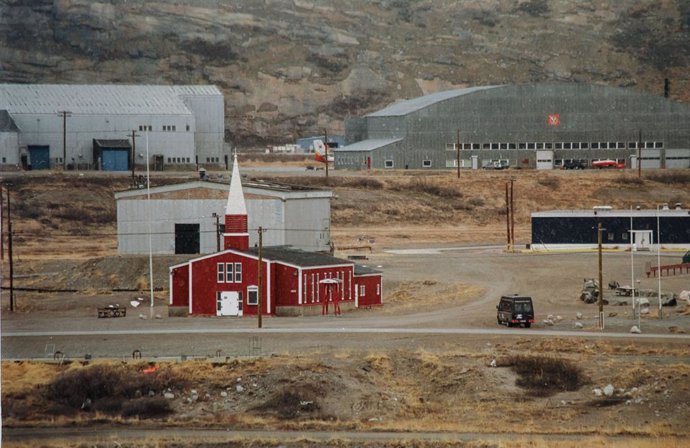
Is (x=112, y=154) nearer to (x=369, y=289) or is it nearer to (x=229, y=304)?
(x=369, y=289)

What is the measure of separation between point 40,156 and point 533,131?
4281 centimetres

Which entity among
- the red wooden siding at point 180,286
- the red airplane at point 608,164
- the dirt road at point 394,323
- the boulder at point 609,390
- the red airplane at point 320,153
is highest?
the red airplane at point 320,153

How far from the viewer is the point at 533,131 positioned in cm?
13362

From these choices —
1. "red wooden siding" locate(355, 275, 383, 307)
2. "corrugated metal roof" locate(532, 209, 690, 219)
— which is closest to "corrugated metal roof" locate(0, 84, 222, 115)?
"corrugated metal roof" locate(532, 209, 690, 219)

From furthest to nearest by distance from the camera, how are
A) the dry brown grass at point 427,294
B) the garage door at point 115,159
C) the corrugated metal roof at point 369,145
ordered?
1. the corrugated metal roof at point 369,145
2. the garage door at point 115,159
3. the dry brown grass at point 427,294

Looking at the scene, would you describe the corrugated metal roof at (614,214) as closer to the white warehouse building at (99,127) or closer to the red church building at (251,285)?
the red church building at (251,285)

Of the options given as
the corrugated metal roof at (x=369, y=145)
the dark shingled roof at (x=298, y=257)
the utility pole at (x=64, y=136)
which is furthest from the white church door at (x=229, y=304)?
the corrugated metal roof at (x=369, y=145)

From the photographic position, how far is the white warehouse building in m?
124

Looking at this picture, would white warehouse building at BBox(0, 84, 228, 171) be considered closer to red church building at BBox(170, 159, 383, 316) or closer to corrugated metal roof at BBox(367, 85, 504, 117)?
corrugated metal roof at BBox(367, 85, 504, 117)

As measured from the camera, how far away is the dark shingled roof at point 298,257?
223 feet

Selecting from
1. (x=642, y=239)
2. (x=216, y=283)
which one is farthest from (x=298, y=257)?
(x=642, y=239)

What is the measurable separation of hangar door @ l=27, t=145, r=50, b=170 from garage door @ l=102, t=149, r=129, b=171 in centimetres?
465

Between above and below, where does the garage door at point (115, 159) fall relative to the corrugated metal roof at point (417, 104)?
below

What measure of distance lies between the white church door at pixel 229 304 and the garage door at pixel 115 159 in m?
60.1
